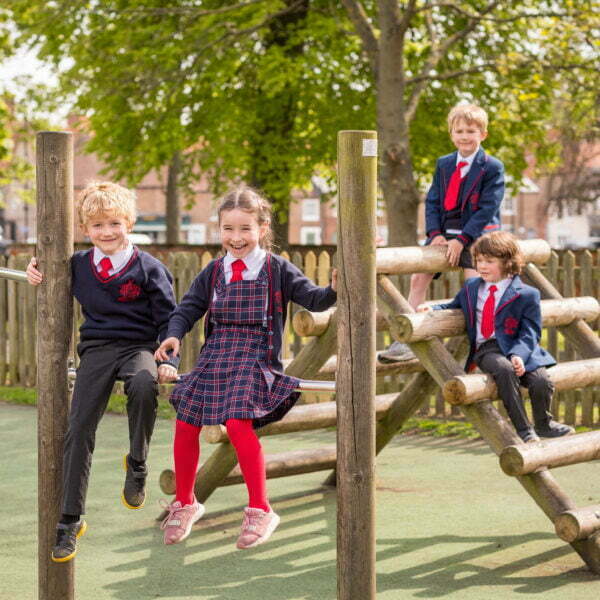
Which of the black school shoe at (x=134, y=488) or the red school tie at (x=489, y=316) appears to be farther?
the red school tie at (x=489, y=316)

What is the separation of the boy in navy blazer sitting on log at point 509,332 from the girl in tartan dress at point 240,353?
4.86ft

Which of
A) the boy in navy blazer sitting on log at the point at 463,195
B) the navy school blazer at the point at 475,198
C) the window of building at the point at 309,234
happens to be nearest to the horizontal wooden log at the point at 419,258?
the boy in navy blazer sitting on log at the point at 463,195

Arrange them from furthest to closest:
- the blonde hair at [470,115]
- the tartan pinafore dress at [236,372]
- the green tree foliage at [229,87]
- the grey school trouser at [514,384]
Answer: the green tree foliage at [229,87] < the blonde hair at [470,115] < the grey school trouser at [514,384] < the tartan pinafore dress at [236,372]

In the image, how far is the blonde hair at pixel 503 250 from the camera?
5.70 metres

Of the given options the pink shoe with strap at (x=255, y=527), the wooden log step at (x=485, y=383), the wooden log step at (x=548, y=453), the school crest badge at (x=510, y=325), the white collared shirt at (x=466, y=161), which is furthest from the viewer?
the white collared shirt at (x=466, y=161)

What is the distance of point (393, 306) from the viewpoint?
5715mm

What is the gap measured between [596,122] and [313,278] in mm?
11038

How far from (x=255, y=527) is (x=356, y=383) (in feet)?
2.28

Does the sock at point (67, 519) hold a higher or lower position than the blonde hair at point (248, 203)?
lower

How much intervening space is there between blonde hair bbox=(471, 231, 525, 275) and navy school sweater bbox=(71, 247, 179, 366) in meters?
1.95

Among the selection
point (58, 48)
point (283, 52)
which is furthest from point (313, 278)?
point (58, 48)

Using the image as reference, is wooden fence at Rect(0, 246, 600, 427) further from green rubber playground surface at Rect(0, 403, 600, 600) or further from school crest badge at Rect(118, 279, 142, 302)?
school crest badge at Rect(118, 279, 142, 302)

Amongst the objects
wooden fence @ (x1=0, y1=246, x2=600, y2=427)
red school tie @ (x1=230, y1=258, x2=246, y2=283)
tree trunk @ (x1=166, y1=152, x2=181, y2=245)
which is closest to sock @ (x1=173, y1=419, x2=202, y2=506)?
red school tie @ (x1=230, y1=258, x2=246, y2=283)

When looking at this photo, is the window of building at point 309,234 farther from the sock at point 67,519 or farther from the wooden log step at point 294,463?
the sock at point 67,519
